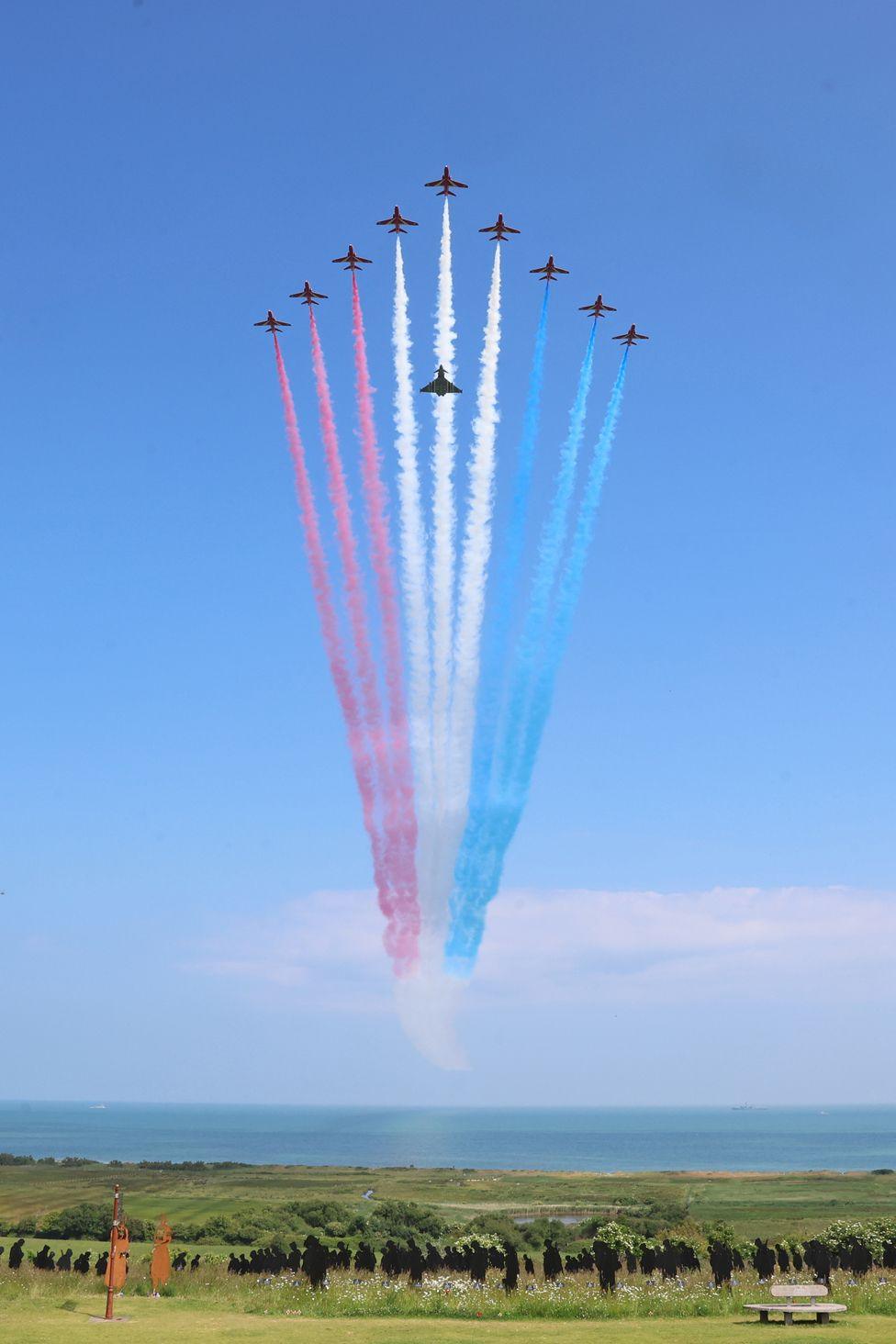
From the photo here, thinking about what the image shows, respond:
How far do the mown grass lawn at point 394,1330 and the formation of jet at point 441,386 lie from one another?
42.3 m

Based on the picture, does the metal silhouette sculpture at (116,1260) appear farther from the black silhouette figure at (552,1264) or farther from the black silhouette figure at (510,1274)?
the black silhouette figure at (552,1264)

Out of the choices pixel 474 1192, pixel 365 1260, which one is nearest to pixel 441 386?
pixel 365 1260

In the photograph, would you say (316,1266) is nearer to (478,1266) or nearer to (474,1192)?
(478,1266)

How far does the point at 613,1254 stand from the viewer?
3362 cm

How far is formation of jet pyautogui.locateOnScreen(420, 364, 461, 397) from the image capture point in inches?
2288

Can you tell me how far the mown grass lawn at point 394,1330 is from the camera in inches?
995

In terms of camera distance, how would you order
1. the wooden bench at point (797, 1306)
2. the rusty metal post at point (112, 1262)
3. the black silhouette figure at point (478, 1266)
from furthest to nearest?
the black silhouette figure at point (478, 1266)
the rusty metal post at point (112, 1262)
the wooden bench at point (797, 1306)

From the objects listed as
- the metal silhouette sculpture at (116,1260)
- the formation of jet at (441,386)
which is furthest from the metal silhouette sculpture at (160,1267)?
the formation of jet at (441,386)

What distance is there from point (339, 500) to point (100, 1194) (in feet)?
185

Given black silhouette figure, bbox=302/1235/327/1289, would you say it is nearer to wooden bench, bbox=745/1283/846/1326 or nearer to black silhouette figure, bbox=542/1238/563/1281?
black silhouette figure, bbox=542/1238/563/1281

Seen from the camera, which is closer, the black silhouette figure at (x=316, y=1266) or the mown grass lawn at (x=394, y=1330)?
the mown grass lawn at (x=394, y=1330)

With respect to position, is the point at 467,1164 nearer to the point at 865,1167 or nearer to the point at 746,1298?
the point at 865,1167

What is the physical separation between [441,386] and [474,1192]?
63148 millimetres

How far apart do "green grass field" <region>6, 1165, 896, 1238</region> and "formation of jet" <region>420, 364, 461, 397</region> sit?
4556cm
